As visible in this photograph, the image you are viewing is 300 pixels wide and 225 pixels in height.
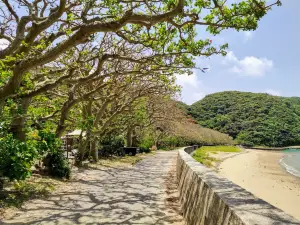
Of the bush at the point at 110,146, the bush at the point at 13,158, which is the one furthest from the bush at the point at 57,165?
the bush at the point at 110,146

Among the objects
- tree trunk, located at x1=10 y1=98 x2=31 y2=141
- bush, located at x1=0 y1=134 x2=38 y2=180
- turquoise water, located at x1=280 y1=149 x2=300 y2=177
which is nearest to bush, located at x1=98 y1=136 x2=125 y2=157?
tree trunk, located at x1=10 y1=98 x2=31 y2=141

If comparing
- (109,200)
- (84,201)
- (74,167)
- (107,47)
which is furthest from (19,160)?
(74,167)

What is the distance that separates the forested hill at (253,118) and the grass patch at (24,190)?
91522 mm

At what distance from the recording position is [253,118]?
107 meters

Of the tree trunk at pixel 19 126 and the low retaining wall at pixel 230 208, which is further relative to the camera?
the tree trunk at pixel 19 126

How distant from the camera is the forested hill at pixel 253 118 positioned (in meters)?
102

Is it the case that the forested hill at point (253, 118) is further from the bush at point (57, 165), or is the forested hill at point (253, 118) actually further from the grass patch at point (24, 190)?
the grass patch at point (24, 190)

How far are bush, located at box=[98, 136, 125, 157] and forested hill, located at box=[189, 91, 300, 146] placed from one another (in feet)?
244

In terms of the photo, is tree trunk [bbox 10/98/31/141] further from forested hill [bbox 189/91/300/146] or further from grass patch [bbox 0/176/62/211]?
forested hill [bbox 189/91/300/146]

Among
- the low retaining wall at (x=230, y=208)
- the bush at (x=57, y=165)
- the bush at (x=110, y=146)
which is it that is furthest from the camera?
the bush at (x=110, y=146)

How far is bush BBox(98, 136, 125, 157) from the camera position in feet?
88.7

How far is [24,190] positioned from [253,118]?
4109 inches

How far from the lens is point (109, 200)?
962 centimetres

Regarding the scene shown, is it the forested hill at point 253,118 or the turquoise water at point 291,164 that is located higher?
the forested hill at point 253,118
